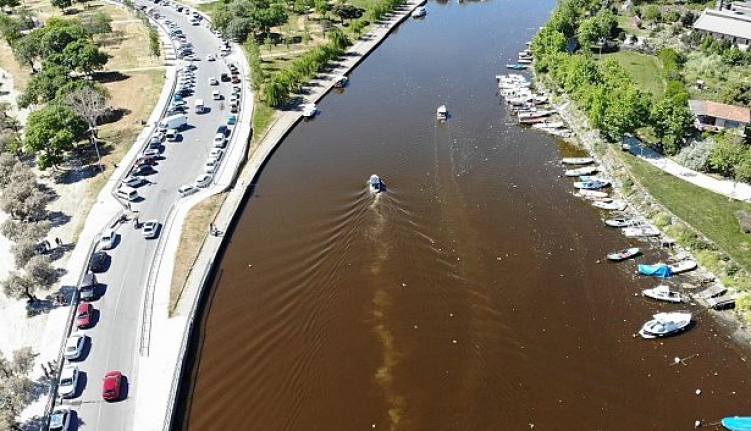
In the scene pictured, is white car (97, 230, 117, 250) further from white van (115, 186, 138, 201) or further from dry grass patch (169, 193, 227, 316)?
dry grass patch (169, 193, 227, 316)

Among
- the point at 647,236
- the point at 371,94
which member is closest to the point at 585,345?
the point at 647,236

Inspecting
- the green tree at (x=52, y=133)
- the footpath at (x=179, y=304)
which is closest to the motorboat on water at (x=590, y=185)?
the footpath at (x=179, y=304)

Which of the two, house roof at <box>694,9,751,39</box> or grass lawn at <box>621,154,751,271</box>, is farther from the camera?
house roof at <box>694,9,751,39</box>

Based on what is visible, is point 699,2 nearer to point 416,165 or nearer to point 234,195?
point 416,165

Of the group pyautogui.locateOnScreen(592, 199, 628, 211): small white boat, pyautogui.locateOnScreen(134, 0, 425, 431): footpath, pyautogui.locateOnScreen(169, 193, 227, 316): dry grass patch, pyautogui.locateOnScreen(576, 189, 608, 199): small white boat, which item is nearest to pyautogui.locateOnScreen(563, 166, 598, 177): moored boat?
pyautogui.locateOnScreen(576, 189, 608, 199): small white boat

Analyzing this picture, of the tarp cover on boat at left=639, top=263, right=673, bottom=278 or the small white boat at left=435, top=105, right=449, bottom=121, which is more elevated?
the small white boat at left=435, top=105, right=449, bottom=121

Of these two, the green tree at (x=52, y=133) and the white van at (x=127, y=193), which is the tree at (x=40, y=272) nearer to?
the white van at (x=127, y=193)

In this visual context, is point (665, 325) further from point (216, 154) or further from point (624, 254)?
point (216, 154)
